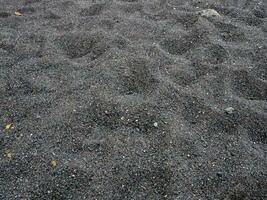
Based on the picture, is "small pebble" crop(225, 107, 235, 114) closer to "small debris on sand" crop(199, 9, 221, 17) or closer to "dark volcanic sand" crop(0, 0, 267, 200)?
"dark volcanic sand" crop(0, 0, 267, 200)

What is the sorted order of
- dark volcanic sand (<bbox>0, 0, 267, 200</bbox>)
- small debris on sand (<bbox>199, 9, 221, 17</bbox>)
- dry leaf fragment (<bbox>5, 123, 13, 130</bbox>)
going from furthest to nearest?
small debris on sand (<bbox>199, 9, 221, 17</bbox>), dry leaf fragment (<bbox>5, 123, 13, 130</bbox>), dark volcanic sand (<bbox>0, 0, 267, 200</bbox>)

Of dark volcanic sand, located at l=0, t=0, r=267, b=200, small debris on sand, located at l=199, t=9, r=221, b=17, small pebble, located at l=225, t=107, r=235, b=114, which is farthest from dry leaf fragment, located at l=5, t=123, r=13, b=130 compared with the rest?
small debris on sand, located at l=199, t=9, r=221, b=17

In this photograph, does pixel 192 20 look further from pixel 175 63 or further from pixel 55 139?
pixel 55 139

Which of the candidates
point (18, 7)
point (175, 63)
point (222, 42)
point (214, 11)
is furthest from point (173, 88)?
point (18, 7)

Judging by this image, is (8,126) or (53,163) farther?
(8,126)

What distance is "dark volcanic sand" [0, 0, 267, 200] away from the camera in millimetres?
1885

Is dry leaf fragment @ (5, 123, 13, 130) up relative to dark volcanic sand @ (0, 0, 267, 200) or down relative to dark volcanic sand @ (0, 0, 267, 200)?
down

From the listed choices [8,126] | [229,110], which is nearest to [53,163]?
[8,126]

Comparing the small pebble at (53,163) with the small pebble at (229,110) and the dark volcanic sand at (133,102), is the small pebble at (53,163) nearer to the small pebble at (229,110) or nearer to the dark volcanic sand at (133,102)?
the dark volcanic sand at (133,102)

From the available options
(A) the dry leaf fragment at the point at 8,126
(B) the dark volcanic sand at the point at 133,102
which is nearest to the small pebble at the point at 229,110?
(B) the dark volcanic sand at the point at 133,102

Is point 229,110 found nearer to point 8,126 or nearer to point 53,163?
point 53,163

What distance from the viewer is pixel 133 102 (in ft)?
7.51

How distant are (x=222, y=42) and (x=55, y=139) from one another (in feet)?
5.15

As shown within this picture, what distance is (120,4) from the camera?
330 cm
